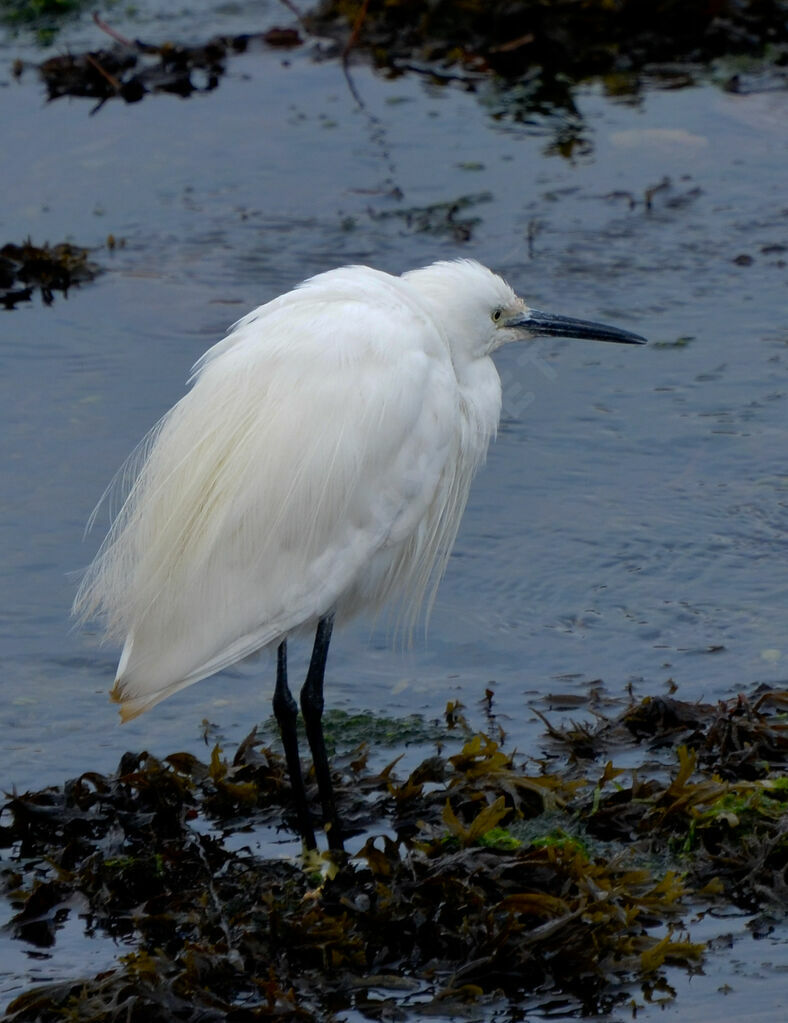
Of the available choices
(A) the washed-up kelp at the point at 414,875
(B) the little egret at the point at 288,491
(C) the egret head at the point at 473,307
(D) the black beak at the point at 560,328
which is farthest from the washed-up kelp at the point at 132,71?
(A) the washed-up kelp at the point at 414,875

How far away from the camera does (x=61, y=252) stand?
7.51 meters

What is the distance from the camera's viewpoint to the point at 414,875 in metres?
3.63

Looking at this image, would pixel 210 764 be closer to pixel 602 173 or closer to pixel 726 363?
pixel 726 363

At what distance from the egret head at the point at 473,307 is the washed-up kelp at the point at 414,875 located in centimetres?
102

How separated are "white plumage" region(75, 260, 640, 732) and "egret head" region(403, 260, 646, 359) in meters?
0.13

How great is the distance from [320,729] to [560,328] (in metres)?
1.34

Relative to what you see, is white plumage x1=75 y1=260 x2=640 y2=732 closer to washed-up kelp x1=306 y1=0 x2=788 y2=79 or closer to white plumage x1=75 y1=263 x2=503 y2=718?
white plumage x1=75 y1=263 x2=503 y2=718

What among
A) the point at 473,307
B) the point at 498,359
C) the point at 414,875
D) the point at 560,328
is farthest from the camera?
the point at 498,359

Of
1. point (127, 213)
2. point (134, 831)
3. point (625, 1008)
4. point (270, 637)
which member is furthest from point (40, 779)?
point (127, 213)

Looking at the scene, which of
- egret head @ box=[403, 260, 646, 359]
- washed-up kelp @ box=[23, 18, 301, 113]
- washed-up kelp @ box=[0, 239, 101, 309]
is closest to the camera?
egret head @ box=[403, 260, 646, 359]

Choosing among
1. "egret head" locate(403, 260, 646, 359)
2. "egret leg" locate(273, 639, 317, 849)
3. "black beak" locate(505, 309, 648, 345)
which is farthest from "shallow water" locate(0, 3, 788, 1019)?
"egret head" locate(403, 260, 646, 359)

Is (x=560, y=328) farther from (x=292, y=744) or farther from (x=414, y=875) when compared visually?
(x=414, y=875)

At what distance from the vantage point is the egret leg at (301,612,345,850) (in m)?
3.99

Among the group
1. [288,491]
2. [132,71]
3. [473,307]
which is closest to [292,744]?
[288,491]
